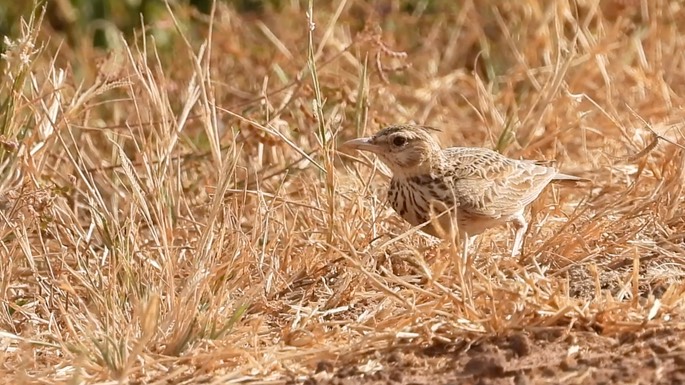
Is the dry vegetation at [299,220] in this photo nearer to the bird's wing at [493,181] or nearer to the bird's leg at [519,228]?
the bird's leg at [519,228]

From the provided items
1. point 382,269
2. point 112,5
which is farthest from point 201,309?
point 112,5

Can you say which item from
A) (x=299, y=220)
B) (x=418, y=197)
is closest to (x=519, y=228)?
(x=418, y=197)

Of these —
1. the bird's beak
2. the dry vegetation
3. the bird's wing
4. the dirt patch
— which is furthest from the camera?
the bird's beak

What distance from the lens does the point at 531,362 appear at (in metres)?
4.05

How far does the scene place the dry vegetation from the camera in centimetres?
426

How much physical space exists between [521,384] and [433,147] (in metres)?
1.91

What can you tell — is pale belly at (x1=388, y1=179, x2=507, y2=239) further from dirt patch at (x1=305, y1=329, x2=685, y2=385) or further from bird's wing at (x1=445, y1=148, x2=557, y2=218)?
dirt patch at (x1=305, y1=329, x2=685, y2=385)

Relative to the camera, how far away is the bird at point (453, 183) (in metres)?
5.36

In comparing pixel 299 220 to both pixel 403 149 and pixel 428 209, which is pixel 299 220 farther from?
pixel 428 209

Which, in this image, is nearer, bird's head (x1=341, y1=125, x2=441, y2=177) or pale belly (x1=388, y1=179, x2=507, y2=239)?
pale belly (x1=388, y1=179, x2=507, y2=239)

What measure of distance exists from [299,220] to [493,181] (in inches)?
34.1

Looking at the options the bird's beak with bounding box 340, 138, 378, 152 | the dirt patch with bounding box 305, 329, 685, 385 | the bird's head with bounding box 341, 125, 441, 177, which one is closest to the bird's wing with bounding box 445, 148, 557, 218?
the bird's head with bounding box 341, 125, 441, 177

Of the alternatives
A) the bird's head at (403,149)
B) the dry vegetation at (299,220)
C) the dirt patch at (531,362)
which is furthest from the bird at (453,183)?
the dirt patch at (531,362)

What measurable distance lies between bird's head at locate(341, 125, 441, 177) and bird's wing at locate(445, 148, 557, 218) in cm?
13
